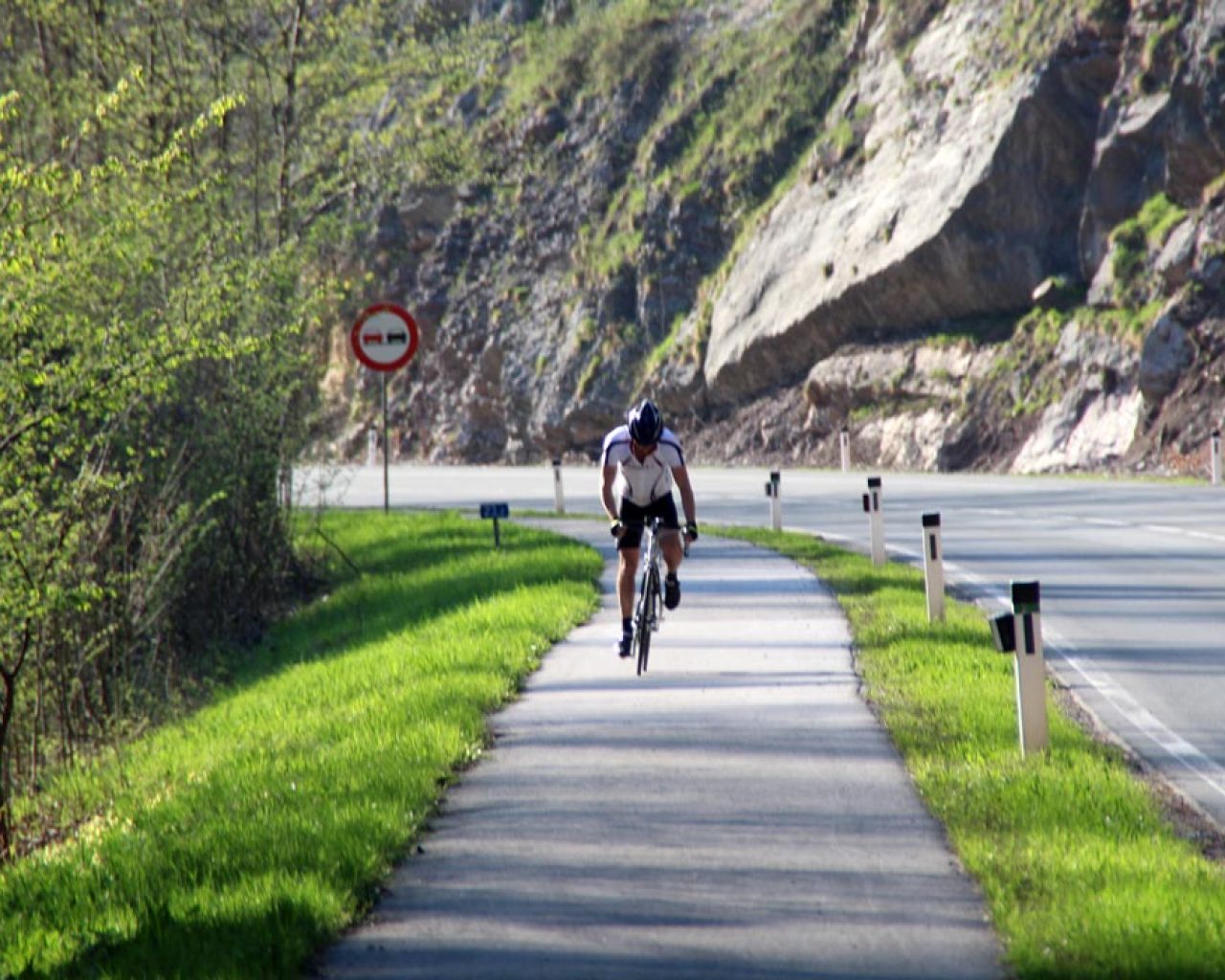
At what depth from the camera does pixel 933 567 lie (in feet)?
Result: 44.9

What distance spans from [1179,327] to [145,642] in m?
24.0

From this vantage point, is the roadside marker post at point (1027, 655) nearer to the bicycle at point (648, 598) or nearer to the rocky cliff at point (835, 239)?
the bicycle at point (648, 598)

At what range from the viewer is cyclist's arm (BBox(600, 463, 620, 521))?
1238cm

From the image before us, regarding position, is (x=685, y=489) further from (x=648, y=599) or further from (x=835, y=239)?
(x=835, y=239)

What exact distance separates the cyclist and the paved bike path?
1.02 m

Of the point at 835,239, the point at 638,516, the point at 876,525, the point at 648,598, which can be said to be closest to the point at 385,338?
the point at 876,525

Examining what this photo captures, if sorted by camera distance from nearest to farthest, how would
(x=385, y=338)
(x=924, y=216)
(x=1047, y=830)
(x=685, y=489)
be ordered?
(x=1047, y=830) < (x=685, y=489) < (x=385, y=338) < (x=924, y=216)

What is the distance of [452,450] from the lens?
53719mm

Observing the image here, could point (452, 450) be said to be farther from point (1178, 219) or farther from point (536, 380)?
point (1178, 219)

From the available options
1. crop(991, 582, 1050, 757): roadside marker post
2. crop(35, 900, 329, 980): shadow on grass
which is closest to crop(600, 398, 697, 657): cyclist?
crop(991, 582, 1050, 757): roadside marker post

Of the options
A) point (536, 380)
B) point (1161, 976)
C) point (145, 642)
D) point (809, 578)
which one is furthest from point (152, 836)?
point (536, 380)

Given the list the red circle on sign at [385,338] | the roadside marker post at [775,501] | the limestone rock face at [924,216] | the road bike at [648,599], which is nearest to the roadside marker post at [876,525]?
the roadside marker post at [775,501]

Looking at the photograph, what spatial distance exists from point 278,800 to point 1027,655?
3579 mm

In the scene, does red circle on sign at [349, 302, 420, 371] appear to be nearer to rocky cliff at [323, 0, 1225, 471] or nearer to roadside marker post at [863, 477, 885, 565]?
roadside marker post at [863, 477, 885, 565]
